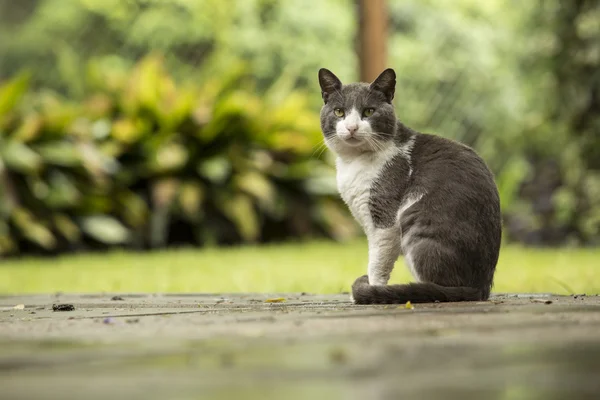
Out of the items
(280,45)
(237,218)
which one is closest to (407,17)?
(280,45)

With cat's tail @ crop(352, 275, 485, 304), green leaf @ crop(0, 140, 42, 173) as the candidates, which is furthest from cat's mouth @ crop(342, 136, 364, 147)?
green leaf @ crop(0, 140, 42, 173)

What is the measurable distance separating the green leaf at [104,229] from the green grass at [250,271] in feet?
0.53

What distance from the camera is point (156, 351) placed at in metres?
1.86

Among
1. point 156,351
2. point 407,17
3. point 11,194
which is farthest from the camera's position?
point 407,17

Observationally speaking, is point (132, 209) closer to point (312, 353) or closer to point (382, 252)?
point (382, 252)

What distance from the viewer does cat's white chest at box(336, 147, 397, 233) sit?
3246 mm

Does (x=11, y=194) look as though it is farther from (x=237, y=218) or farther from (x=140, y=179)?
(x=237, y=218)

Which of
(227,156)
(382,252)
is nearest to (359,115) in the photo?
(382,252)

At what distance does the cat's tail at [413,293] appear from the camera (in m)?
2.91

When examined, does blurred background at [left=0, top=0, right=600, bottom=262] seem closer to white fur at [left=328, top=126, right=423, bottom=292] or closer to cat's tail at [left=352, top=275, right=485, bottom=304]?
white fur at [left=328, top=126, right=423, bottom=292]

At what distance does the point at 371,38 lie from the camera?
8789 mm

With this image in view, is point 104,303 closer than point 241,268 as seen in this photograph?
Yes

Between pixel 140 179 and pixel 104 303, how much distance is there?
5.10 meters

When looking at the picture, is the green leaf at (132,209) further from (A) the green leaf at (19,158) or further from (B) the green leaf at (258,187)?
(B) the green leaf at (258,187)
